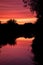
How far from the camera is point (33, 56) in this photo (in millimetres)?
1083

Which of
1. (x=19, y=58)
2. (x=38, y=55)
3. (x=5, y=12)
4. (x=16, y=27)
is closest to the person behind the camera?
(x=16, y=27)

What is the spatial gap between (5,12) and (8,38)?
30 cm

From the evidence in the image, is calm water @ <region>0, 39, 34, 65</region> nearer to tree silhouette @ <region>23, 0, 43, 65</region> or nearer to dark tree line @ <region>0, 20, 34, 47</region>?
tree silhouette @ <region>23, 0, 43, 65</region>

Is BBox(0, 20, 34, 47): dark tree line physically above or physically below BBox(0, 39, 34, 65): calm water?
above

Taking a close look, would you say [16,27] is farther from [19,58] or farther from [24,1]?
[19,58]

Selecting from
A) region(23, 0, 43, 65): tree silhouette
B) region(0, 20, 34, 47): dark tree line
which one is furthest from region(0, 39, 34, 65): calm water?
region(0, 20, 34, 47): dark tree line

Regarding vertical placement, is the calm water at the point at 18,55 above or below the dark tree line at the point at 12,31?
below

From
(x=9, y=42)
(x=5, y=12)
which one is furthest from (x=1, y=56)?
(x=5, y=12)

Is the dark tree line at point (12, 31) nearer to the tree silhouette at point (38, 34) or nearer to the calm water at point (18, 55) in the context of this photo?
the tree silhouette at point (38, 34)

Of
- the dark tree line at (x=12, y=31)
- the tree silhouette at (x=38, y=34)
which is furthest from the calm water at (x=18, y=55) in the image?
the dark tree line at (x=12, y=31)

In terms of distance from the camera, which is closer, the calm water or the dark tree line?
the dark tree line

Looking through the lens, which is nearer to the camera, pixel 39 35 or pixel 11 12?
pixel 39 35

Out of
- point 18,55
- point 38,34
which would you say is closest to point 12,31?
point 38,34

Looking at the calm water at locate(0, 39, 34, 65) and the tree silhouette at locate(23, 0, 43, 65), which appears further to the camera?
the calm water at locate(0, 39, 34, 65)
